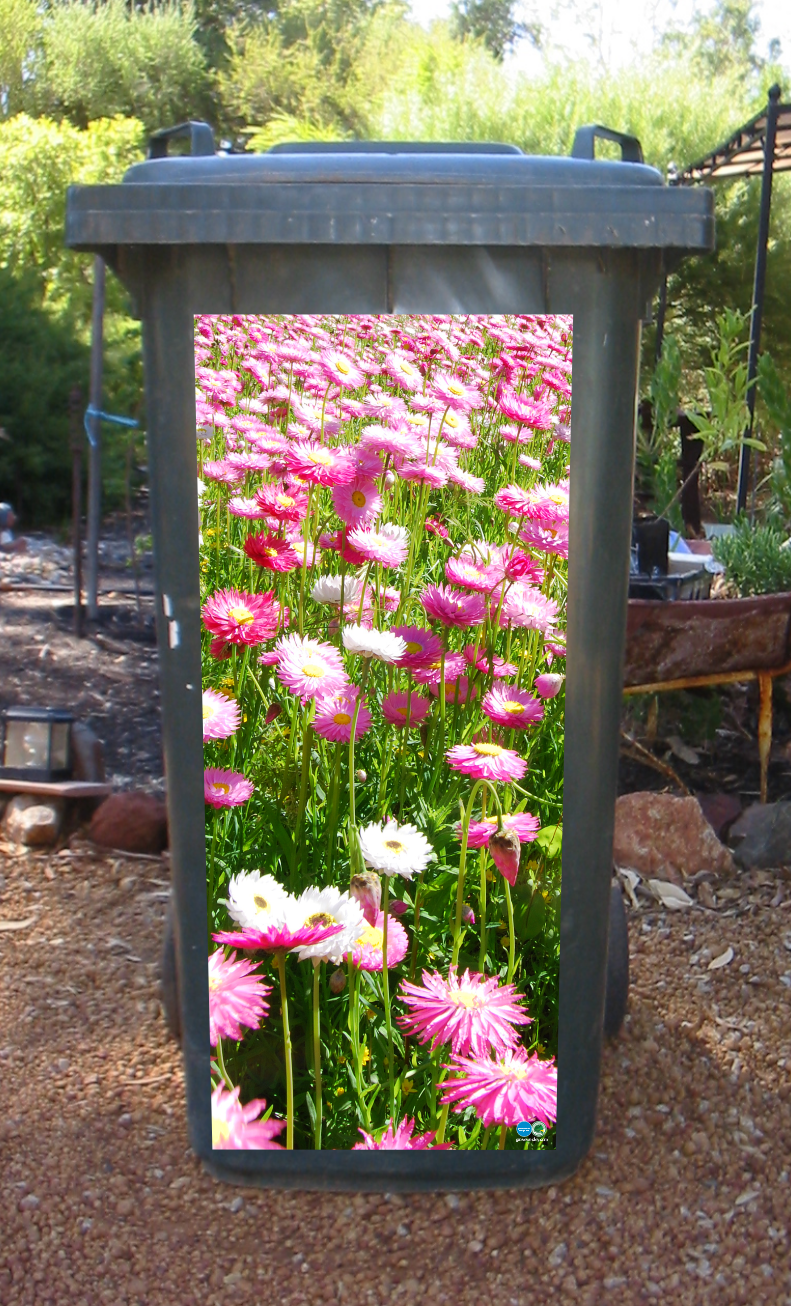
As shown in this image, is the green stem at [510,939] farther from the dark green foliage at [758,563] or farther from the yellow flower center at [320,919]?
the dark green foliage at [758,563]

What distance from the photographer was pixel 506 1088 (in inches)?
72.6

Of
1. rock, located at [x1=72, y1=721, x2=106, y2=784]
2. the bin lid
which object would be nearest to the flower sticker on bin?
the bin lid

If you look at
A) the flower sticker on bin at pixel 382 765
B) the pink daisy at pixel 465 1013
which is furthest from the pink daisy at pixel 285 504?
the pink daisy at pixel 465 1013

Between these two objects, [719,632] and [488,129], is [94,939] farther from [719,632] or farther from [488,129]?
[488,129]

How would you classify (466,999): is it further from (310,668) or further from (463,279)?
(463,279)

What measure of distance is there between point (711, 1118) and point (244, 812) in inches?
39.7

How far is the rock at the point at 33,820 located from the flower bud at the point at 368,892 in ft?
5.32

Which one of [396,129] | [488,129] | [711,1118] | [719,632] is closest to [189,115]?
[396,129]

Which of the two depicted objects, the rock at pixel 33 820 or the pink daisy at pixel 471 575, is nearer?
the pink daisy at pixel 471 575

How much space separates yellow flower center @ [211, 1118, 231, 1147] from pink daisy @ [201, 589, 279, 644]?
29.6 inches

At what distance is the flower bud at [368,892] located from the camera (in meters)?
1.80

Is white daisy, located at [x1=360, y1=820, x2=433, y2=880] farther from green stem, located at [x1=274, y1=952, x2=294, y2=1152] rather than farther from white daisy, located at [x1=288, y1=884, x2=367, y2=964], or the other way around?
green stem, located at [x1=274, y1=952, x2=294, y2=1152]

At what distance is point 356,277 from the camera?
159cm

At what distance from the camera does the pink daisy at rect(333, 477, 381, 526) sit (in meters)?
1.84
